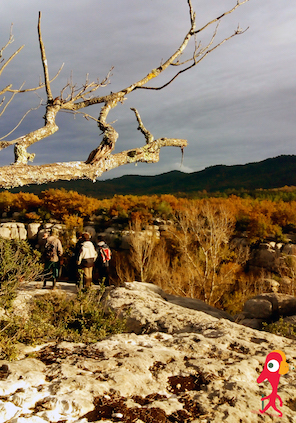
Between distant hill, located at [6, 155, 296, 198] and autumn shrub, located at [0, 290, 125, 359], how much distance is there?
91460mm

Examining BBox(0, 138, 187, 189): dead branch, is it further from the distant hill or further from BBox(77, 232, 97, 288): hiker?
the distant hill

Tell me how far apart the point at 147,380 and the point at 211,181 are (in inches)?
4732

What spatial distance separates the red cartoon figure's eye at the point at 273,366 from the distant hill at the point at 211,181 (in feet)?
310

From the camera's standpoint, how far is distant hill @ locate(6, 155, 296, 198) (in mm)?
104312

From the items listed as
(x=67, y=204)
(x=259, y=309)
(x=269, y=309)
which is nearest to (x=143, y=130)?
(x=259, y=309)

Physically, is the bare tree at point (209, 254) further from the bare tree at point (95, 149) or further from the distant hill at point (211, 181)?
the distant hill at point (211, 181)

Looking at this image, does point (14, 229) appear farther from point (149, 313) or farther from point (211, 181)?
point (211, 181)

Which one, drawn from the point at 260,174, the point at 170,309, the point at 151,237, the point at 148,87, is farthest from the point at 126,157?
the point at 260,174

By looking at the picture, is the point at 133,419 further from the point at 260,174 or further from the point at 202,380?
the point at 260,174

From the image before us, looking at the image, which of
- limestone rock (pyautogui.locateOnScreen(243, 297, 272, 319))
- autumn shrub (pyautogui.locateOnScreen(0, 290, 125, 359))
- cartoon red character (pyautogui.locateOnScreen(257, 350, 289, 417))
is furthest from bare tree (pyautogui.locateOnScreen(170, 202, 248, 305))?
cartoon red character (pyautogui.locateOnScreen(257, 350, 289, 417))

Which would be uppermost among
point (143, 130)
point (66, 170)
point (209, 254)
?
point (143, 130)

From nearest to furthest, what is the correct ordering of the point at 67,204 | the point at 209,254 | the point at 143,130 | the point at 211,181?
the point at 143,130 → the point at 209,254 → the point at 67,204 → the point at 211,181

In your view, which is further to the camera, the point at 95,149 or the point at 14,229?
the point at 14,229

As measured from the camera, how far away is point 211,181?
121 metres
